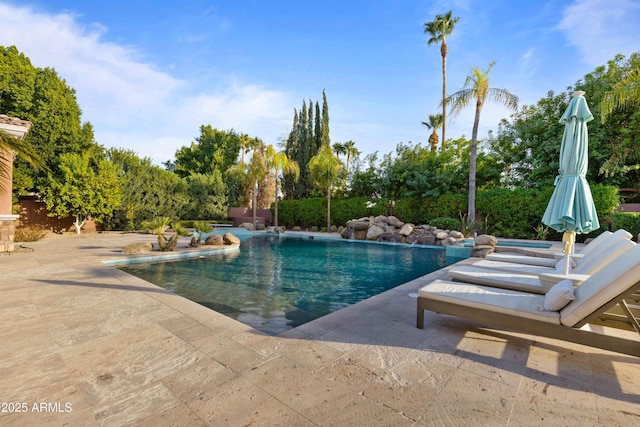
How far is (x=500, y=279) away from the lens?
379cm

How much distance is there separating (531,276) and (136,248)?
10560mm

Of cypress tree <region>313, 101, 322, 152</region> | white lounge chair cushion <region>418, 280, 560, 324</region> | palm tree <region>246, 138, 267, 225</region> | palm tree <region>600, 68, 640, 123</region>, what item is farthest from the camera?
cypress tree <region>313, 101, 322, 152</region>

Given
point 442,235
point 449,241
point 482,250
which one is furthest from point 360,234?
point 482,250

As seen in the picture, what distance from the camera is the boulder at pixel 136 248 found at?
9165mm

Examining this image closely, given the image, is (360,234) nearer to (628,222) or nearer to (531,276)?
(628,222)

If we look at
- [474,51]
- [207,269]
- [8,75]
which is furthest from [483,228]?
[8,75]

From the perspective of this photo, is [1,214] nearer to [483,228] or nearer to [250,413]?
[250,413]

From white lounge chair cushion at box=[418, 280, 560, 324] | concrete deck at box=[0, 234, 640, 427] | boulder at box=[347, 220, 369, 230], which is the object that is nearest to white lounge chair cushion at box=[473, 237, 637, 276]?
white lounge chair cushion at box=[418, 280, 560, 324]

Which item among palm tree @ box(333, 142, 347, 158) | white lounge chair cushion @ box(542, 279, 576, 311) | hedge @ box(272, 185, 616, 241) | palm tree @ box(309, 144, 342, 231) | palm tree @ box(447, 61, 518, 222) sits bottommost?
white lounge chair cushion @ box(542, 279, 576, 311)

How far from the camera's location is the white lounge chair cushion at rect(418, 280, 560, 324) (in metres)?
2.65

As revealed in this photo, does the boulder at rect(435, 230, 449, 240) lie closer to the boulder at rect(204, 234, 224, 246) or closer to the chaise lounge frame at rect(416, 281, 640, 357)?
the boulder at rect(204, 234, 224, 246)

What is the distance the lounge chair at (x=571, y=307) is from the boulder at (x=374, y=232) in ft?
39.7

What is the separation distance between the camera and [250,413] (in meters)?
1.86

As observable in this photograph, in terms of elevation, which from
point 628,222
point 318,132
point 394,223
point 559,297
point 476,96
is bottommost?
point 559,297
